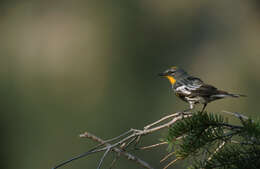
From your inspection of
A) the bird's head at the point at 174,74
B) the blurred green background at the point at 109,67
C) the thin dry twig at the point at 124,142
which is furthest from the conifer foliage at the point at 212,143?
the blurred green background at the point at 109,67

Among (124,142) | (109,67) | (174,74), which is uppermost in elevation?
(124,142)

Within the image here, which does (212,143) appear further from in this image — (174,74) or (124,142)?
(174,74)

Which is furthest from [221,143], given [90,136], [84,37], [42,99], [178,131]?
[84,37]

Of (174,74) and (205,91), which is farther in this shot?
(174,74)

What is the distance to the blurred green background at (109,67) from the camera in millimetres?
9148

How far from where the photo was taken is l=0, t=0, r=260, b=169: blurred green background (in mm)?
9148

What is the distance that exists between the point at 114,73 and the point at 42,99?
179cm

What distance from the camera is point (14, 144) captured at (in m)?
10.5

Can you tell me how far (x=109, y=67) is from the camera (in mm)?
10594

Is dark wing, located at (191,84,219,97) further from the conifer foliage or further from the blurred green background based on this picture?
the blurred green background

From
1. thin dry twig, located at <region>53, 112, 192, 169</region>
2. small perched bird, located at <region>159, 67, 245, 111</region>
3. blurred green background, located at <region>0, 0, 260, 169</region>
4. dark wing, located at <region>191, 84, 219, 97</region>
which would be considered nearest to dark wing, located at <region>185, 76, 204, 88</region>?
small perched bird, located at <region>159, 67, 245, 111</region>

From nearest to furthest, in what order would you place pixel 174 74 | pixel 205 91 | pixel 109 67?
pixel 205 91 < pixel 174 74 < pixel 109 67

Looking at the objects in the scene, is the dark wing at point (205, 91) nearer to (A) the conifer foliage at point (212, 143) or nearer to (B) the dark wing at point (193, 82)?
(B) the dark wing at point (193, 82)

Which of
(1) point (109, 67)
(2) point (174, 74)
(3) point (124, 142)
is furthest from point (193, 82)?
(1) point (109, 67)
